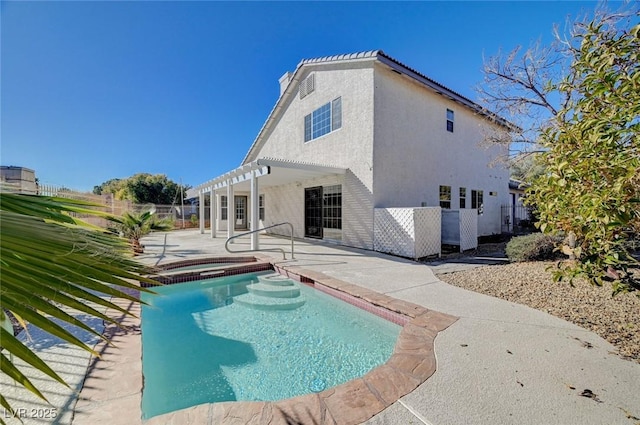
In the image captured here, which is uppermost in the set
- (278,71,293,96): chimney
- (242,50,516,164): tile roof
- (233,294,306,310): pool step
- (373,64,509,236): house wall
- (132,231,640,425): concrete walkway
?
(278,71,293,96): chimney

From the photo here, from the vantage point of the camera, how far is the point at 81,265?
3.03 ft

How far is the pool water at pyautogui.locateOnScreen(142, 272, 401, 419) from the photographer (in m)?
3.30

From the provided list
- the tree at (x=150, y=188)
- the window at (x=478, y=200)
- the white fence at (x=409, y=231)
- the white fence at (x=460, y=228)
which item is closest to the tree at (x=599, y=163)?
the white fence at (x=409, y=231)

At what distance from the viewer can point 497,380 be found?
2578mm

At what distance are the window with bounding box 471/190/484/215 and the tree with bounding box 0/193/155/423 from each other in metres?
16.9

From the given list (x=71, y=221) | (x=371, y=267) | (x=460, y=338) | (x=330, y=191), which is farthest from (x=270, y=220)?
(x=71, y=221)

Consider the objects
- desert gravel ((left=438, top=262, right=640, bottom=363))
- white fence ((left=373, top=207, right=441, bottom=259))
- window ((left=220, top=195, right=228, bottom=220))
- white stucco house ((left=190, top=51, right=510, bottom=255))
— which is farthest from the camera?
window ((left=220, top=195, right=228, bottom=220))

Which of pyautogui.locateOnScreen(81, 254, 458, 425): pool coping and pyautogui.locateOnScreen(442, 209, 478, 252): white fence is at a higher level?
pyautogui.locateOnScreen(442, 209, 478, 252): white fence

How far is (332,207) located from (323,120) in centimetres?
421

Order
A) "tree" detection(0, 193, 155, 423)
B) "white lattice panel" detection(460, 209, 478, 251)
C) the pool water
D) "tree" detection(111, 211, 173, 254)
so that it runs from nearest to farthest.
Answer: "tree" detection(0, 193, 155, 423) → the pool water → "tree" detection(111, 211, 173, 254) → "white lattice panel" detection(460, 209, 478, 251)

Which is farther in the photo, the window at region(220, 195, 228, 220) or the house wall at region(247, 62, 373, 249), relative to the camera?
the window at region(220, 195, 228, 220)

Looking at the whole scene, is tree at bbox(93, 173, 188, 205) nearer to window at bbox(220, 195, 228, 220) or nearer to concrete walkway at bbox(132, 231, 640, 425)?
window at bbox(220, 195, 228, 220)

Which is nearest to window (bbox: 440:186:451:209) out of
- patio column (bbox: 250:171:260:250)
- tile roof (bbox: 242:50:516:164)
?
tile roof (bbox: 242:50:516:164)

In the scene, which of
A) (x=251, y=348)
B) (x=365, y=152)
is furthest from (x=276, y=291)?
(x=365, y=152)
